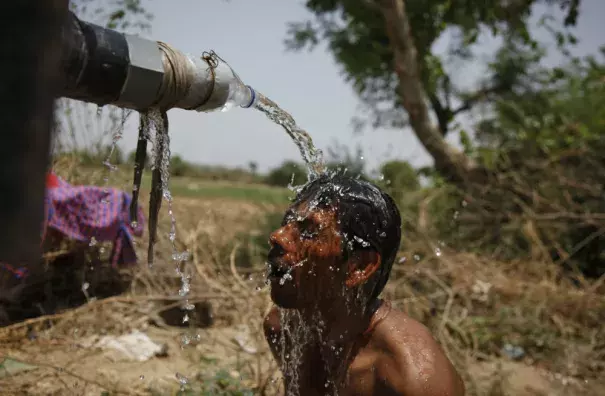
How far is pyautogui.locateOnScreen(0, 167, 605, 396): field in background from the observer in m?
3.69

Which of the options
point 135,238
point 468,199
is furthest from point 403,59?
point 135,238

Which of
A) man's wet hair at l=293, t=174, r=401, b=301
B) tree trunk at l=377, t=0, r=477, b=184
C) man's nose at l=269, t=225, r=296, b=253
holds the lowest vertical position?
man's nose at l=269, t=225, r=296, b=253

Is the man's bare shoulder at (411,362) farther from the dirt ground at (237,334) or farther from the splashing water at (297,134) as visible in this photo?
the dirt ground at (237,334)

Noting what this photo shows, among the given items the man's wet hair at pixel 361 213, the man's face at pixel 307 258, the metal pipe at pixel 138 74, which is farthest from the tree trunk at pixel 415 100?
the metal pipe at pixel 138 74

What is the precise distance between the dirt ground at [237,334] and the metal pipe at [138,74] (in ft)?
5.13

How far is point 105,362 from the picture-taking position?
405cm

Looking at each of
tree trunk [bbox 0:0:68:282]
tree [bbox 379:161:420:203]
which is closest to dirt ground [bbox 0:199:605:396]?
tree [bbox 379:161:420:203]

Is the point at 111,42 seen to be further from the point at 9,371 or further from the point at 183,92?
the point at 9,371

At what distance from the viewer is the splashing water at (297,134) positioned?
2.10 meters

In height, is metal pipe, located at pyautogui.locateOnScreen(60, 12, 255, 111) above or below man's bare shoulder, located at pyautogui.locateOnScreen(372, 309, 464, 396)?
Result: above

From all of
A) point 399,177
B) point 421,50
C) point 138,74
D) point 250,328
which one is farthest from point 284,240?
point 421,50

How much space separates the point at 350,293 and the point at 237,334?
2.92 meters

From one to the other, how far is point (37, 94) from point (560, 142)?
33.3 ft

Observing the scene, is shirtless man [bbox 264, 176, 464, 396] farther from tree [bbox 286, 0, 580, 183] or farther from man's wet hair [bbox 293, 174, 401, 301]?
tree [bbox 286, 0, 580, 183]
